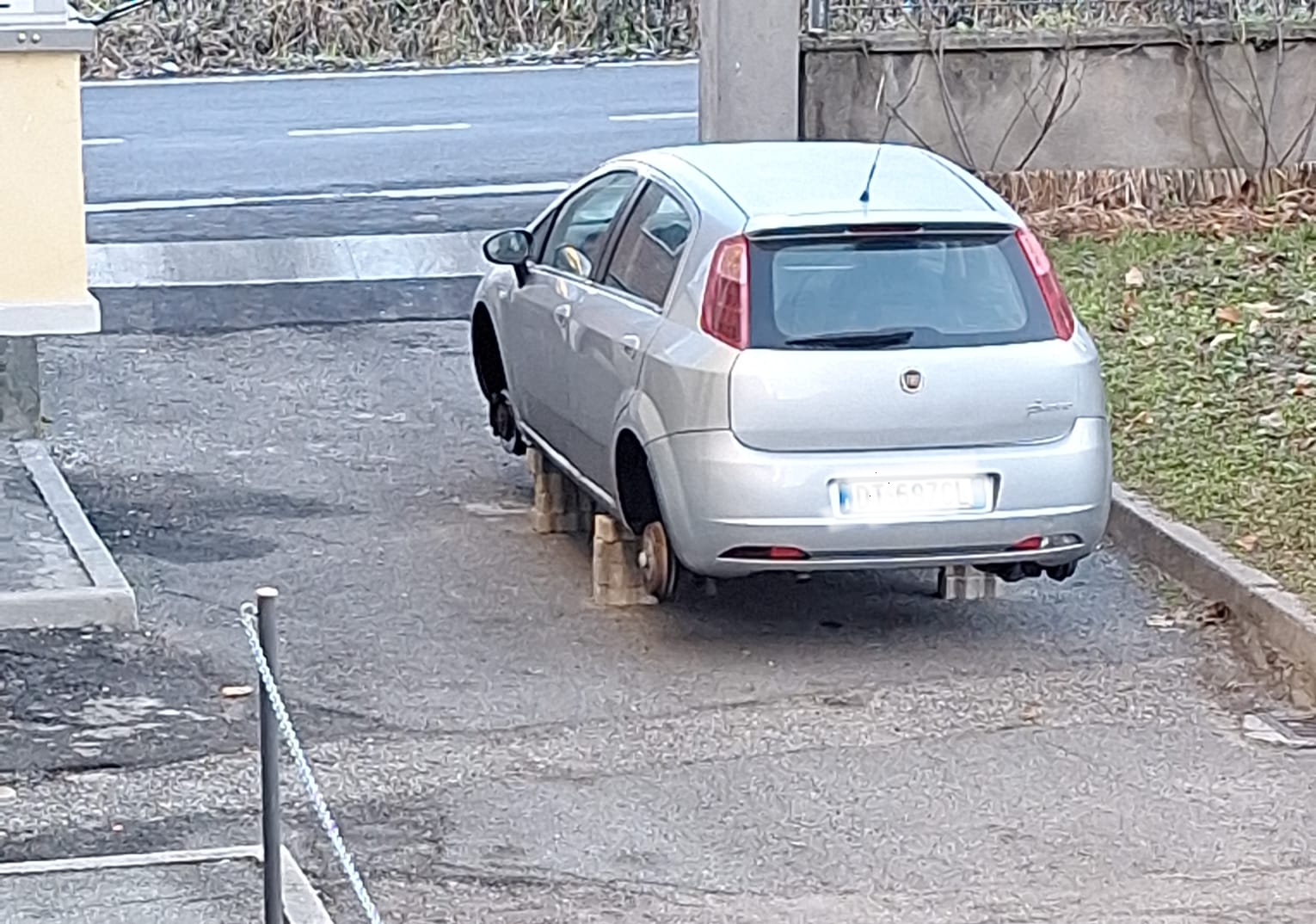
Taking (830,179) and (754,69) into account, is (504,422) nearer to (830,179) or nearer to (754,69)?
(830,179)

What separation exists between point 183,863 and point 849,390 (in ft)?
9.29

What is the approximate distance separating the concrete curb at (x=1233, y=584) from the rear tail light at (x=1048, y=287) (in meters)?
1.17

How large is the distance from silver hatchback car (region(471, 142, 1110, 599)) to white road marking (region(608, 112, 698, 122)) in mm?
14165

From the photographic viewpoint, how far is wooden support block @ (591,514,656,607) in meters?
8.85

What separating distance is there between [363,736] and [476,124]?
15680 mm

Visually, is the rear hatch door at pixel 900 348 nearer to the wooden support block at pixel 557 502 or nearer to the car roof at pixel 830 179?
the car roof at pixel 830 179

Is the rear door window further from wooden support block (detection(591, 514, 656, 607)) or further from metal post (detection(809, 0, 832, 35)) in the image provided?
metal post (detection(809, 0, 832, 35))

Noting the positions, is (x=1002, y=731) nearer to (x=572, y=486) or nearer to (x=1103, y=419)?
(x=1103, y=419)

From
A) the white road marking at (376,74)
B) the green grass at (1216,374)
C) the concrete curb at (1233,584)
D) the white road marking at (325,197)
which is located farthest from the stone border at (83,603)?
the white road marking at (376,74)

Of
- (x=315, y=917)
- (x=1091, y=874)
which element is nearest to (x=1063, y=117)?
(x=1091, y=874)

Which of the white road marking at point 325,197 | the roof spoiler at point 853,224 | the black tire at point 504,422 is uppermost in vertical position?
the roof spoiler at point 853,224

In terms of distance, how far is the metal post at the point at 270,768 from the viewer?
493 cm

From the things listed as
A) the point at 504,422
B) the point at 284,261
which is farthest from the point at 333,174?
the point at 504,422

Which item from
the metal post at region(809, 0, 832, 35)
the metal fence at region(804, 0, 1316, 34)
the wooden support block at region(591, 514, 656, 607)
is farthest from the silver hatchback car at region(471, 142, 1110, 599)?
the metal fence at region(804, 0, 1316, 34)
